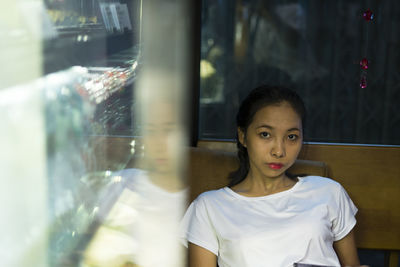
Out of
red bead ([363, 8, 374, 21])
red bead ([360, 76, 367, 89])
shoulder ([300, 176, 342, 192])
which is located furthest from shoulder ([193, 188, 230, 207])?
red bead ([363, 8, 374, 21])

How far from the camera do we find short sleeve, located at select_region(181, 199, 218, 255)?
131cm

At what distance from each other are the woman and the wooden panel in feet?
1.64

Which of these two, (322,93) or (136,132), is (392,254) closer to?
(322,93)

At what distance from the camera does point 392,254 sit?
196cm

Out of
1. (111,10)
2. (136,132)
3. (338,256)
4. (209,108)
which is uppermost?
(111,10)

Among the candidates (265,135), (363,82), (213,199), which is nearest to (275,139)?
(265,135)

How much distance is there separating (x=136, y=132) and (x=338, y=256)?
108 cm

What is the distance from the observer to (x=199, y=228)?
133 centimetres

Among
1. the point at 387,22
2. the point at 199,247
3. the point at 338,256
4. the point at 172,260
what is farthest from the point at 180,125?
the point at 387,22

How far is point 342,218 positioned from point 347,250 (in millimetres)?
102

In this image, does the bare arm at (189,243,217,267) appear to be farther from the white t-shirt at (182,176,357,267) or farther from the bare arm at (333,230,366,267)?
the bare arm at (333,230,366,267)

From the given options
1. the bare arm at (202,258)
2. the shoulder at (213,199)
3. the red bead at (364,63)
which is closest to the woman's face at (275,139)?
the shoulder at (213,199)

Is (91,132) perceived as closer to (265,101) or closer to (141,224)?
(141,224)

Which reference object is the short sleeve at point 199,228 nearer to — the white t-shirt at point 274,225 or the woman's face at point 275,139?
the white t-shirt at point 274,225
